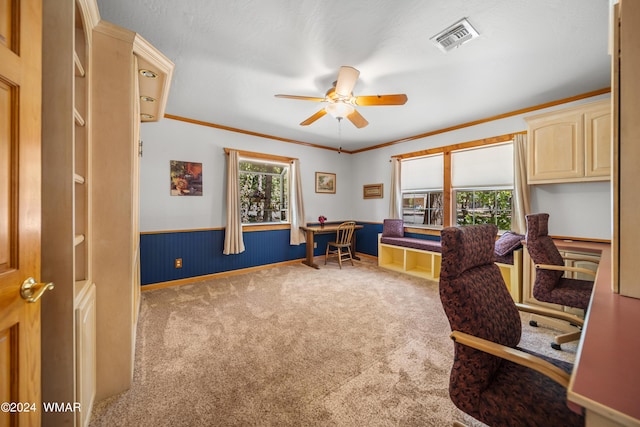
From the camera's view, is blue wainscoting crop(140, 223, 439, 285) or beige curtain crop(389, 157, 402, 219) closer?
blue wainscoting crop(140, 223, 439, 285)

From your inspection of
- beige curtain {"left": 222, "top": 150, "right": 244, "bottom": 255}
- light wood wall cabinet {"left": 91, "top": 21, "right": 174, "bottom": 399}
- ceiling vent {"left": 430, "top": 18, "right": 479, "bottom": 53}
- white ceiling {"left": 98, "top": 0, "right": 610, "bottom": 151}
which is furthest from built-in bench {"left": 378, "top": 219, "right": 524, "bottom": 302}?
light wood wall cabinet {"left": 91, "top": 21, "right": 174, "bottom": 399}

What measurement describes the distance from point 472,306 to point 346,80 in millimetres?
1986

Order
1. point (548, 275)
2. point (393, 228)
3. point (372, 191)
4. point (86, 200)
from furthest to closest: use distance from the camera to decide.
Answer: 1. point (372, 191)
2. point (393, 228)
3. point (548, 275)
4. point (86, 200)

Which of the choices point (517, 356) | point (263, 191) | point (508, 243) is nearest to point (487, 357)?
point (517, 356)

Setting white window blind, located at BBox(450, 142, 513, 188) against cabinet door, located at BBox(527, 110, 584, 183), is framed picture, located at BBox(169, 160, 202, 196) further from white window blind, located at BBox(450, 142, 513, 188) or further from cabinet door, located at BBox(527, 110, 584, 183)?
cabinet door, located at BBox(527, 110, 584, 183)

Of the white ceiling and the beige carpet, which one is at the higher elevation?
the white ceiling

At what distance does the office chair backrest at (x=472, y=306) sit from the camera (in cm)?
102

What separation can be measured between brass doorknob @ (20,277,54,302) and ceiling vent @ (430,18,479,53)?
8.69 ft

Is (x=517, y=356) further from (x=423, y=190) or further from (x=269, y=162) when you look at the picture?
(x=269, y=162)

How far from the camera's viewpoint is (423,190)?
15.2 feet

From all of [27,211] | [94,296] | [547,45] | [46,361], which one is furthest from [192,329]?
[547,45]

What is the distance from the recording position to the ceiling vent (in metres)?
1.82

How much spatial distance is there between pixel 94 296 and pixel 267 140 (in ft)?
12.3

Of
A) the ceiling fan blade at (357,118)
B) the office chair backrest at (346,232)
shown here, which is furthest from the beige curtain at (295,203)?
the ceiling fan blade at (357,118)
